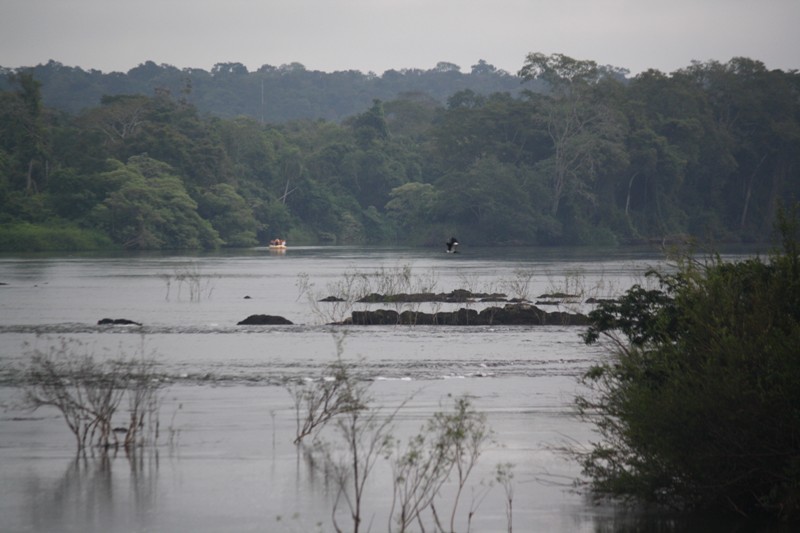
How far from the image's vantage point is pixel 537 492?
14086mm

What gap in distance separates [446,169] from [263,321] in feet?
271

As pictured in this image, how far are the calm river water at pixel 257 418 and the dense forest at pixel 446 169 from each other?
52575 millimetres

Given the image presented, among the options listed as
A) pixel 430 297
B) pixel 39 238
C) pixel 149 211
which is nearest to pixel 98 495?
pixel 430 297

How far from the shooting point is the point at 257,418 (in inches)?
739

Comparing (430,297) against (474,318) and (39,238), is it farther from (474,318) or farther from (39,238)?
(39,238)

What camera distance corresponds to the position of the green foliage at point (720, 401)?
11328mm

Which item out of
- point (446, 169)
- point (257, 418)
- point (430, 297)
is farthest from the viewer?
point (446, 169)

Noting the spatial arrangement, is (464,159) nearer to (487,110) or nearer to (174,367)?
(487,110)

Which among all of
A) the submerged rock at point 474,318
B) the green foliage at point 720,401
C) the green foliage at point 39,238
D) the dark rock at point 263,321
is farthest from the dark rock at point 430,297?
the green foliage at point 39,238

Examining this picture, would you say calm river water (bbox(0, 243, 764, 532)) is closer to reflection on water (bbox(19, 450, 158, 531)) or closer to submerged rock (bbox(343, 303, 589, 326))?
reflection on water (bbox(19, 450, 158, 531))

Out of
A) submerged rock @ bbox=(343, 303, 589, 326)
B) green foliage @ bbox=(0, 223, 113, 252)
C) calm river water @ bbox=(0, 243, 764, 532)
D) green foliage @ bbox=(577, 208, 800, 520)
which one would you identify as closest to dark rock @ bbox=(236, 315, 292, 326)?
calm river water @ bbox=(0, 243, 764, 532)

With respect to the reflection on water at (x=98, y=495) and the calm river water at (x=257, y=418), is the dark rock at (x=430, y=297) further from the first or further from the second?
the reflection on water at (x=98, y=495)

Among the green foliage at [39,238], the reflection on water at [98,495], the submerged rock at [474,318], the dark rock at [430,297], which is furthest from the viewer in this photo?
the green foliage at [39,238]

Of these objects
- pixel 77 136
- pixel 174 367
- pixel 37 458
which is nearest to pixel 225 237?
pixel 77 136
